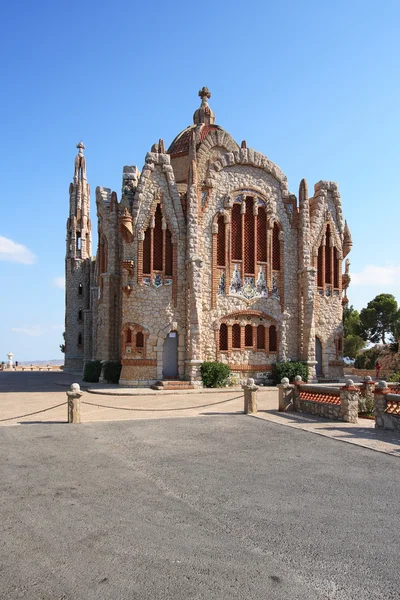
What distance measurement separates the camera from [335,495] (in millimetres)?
7270

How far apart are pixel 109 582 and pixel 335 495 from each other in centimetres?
391

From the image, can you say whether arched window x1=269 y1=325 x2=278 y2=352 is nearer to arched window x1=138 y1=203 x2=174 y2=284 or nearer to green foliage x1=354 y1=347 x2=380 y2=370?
arched window x1=138 y1=203 x2=174 y2=284

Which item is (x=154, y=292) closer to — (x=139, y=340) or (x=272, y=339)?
(x=139, y=340)

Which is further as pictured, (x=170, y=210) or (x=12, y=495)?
(x=170, y=210)

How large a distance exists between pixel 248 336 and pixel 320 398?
11.3 m

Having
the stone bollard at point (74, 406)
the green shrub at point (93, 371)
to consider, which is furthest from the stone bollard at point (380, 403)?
the green shrub at point (93, 371)

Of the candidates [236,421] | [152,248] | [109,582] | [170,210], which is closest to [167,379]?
[152,248]

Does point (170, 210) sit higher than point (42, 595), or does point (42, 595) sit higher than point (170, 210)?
point (170, 210)

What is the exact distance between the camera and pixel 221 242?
2633 centimetres

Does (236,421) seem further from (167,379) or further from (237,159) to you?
(237,159)

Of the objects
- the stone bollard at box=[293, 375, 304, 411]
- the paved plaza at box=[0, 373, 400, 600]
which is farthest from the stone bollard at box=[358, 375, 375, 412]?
the paved plaza at box=[0, 373, 400, 600]

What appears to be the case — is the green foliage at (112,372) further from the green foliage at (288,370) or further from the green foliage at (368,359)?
the green foliage at (368,359)

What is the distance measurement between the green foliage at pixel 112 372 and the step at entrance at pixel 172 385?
11.0ft

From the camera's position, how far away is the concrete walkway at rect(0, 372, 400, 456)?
12.1 meters
